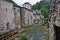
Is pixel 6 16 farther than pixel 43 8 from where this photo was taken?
No

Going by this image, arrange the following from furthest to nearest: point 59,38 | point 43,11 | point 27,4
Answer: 1. point 43,11
2. point 27,4
3. point 59,38

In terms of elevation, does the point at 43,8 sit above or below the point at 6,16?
above

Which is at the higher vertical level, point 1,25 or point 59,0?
point 59,0

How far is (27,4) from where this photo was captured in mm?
51938

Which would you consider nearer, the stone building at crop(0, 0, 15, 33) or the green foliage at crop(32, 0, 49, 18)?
the stone building at crop(0, 0, 15, 33)

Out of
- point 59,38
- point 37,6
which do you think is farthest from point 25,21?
point 37,6

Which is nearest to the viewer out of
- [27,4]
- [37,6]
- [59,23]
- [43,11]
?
[59,23]

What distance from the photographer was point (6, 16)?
24656mm

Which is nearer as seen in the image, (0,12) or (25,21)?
(0,12)

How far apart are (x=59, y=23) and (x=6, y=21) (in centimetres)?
2017

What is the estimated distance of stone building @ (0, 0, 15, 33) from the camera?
2319 cm

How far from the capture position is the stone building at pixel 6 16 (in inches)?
913

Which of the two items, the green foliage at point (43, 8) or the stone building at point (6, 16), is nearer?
the stone building at point (6, 16)

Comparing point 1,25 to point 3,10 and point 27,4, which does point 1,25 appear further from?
point 27,4
